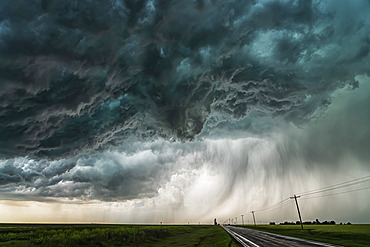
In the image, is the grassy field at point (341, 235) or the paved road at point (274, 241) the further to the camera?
the grassy field at point (341, 235)

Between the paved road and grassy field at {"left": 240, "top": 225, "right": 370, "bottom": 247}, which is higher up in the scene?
the paved road

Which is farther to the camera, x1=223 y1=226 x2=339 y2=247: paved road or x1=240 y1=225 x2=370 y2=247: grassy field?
x1=240 y1=225 x2=370 y2=247: grassy field

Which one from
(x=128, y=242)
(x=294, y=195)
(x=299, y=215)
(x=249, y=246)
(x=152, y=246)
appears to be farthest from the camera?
(x=294, y=195)

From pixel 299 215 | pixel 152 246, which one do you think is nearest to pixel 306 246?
pixel 152 246

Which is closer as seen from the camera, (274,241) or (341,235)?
(274,241)

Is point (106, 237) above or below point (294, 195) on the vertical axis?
below

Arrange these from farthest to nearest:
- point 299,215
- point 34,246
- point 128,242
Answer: point 299,215
point 128,242
point 34,246

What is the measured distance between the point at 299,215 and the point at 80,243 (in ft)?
265

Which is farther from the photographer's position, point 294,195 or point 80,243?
point 294,195

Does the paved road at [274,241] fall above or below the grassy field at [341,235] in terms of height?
above

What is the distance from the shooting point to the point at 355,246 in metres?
24.7

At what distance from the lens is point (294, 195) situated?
89.1 meters

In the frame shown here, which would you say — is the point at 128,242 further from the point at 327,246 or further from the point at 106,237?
the point at 327,246

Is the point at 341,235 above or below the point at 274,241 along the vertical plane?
below
